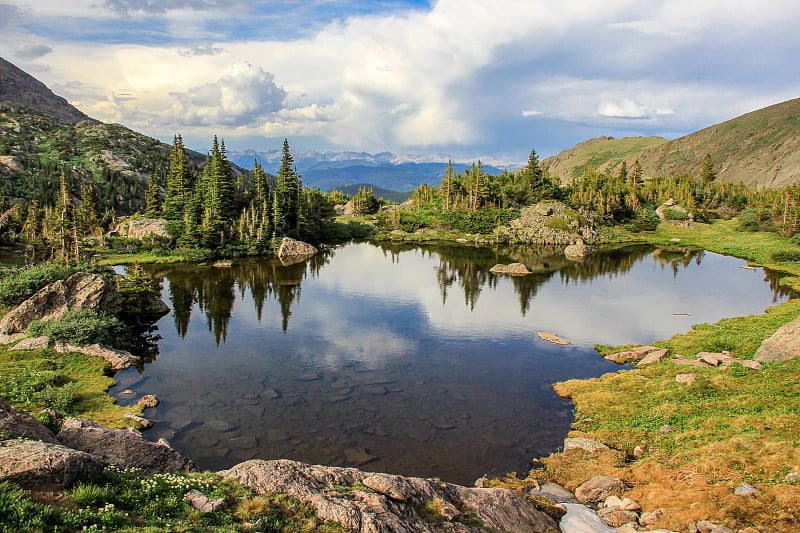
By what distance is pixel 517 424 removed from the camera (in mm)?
23938

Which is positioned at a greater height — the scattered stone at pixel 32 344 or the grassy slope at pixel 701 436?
the scattered stone at pixel 32 344

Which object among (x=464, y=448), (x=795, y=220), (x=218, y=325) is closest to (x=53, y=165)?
(x=218, y=325)

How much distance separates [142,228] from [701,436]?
8264 cm

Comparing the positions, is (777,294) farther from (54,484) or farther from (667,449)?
(54,484)

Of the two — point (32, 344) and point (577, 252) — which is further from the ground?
point (577, 252)

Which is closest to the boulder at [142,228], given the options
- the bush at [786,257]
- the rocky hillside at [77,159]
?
the rocky hillside at [77,159]

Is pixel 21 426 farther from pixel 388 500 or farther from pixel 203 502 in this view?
pixel 388 500

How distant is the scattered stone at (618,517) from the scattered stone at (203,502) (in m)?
12.3

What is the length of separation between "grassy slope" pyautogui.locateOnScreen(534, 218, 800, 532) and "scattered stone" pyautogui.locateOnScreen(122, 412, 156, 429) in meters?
19.9

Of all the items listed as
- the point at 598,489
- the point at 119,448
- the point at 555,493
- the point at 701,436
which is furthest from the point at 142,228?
the point at 701,436

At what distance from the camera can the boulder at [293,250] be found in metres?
78.8

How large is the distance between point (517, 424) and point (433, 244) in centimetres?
7778

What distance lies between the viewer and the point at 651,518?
1411cm

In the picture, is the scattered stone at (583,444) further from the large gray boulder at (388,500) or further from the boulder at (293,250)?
the boulder at (293,250)
